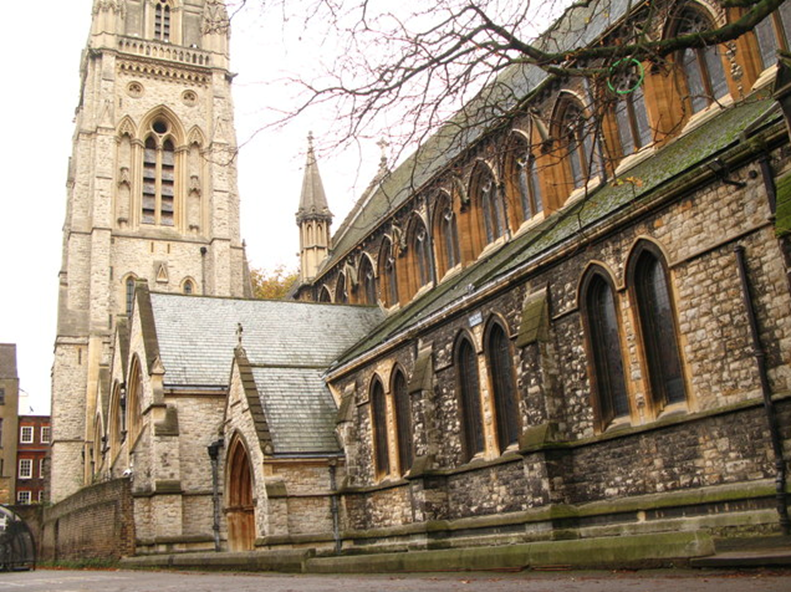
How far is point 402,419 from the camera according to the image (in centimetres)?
2295

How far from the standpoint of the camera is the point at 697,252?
13.2m

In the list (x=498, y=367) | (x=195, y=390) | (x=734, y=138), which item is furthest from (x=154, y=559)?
(x=734, y=138)

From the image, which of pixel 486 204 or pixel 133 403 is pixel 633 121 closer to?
pixel 486 204

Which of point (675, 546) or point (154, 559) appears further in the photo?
point (154, 559)

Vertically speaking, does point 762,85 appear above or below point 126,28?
below

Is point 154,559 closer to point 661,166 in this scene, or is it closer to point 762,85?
point 661,166

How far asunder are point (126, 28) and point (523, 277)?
41.2 metres

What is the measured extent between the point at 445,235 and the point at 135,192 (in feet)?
86.9

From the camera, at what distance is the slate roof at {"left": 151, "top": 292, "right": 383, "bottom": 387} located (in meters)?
28.5

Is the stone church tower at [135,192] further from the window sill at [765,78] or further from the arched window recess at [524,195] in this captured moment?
the window sill at [765,78]

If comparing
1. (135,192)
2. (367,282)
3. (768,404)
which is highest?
(135,192)

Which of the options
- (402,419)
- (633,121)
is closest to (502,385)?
(402,419)

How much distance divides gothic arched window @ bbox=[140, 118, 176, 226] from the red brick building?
30.1 metres

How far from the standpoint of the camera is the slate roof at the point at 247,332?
28.5 meters
